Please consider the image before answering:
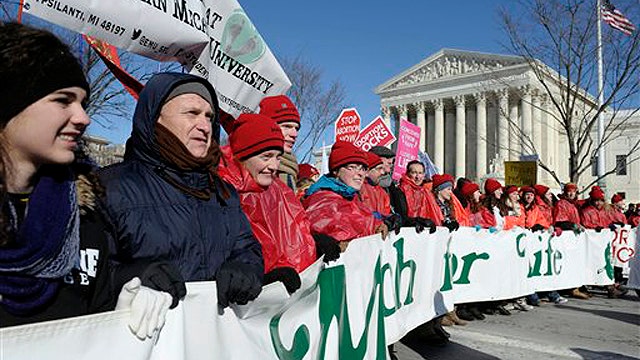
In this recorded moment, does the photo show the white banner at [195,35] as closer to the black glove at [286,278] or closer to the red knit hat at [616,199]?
the black glove at [286,278]

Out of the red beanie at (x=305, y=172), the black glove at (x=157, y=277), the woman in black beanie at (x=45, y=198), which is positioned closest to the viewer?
the woman in black beanie at (x=45, y=198)

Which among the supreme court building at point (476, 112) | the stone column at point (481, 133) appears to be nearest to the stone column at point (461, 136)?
the supreme court building at point (476, 112)

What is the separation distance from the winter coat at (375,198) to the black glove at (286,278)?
314 centimetres

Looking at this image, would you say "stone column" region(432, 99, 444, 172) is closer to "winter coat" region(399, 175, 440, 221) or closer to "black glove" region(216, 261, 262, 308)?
"winter coat" region(399, 175, 440, 221)

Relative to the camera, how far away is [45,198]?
145 cm

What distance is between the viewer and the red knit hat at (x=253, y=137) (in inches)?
118

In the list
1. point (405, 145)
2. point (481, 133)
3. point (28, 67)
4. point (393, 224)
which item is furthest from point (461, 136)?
point (28, 67)

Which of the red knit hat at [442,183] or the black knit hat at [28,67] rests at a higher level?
the red knit hat at [442,183]

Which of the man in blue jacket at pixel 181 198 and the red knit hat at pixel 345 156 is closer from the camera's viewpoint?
the man in blue jacket at pixel 181 198

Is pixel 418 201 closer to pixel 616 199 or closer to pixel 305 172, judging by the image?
pixel 305 172

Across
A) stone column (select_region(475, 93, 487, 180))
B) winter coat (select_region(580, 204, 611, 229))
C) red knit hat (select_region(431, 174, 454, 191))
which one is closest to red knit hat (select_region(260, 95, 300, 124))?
red knit hat (select_region(431, 174, 454, 191))

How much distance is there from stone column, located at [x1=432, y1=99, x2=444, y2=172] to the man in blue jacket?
219ft

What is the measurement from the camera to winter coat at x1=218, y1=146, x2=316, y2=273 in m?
2.90

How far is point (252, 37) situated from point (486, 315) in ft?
19.0
